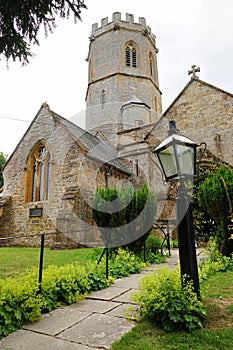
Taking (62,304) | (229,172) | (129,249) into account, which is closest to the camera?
(62,304)

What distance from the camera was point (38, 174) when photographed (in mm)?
14836

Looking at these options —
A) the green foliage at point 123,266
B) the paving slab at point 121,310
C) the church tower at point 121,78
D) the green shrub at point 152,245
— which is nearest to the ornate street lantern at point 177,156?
the paving slab at point 121,310

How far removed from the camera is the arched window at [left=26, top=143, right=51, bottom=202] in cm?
1434

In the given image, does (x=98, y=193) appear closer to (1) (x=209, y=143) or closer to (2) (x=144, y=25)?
(1) (x=209, y=143)

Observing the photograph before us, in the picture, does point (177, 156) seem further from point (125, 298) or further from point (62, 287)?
point (62, 287)

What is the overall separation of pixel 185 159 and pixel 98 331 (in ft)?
8.05

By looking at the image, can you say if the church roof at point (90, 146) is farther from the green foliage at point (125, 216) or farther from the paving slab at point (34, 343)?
the paving slab at point (34, 343)

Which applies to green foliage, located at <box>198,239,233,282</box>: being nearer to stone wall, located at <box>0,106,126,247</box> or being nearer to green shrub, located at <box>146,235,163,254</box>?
green shrub, located at <box>146,235,163,254</box>

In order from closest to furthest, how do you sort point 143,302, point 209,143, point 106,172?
point 143,302
point 209,143
point 106,172

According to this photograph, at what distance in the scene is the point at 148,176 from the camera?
57.4 ft

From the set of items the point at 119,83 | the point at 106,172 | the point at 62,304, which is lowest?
the point at 62,304

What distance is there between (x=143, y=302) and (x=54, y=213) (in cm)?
1058

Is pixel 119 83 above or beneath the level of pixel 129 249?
above

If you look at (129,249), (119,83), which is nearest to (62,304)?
(129,249)
